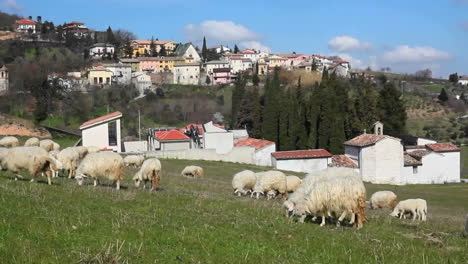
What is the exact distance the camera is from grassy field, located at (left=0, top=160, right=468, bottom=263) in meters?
7.99

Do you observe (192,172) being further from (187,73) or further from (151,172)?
(187,73)

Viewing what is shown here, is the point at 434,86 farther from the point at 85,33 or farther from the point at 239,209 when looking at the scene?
the point at 239,209

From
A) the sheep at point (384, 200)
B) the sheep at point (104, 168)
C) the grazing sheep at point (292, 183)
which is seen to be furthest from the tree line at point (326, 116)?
the sheep at point (104, 168)

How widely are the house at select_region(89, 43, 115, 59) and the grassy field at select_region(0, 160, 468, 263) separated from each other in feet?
511

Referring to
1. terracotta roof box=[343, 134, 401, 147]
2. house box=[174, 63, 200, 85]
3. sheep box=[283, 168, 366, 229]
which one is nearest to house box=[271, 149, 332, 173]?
terracotta roof box=[343, 134, 401, 147]

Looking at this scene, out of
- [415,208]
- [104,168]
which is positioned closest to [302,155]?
[415,208]

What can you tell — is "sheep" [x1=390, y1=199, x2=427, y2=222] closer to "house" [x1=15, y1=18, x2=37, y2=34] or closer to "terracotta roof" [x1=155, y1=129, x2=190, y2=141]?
"terracotta roof" [x1=155, y1=129, x2=190, y2=141]

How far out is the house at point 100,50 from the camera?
165 meters

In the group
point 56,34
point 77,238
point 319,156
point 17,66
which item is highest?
point 56,34

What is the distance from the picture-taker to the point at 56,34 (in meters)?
165

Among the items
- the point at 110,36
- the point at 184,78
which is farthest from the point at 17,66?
the point at 110,36

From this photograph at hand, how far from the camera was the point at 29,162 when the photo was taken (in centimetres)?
1823

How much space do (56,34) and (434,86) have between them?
117 m

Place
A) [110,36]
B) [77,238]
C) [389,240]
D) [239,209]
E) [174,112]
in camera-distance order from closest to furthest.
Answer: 1. [77,238]
2. [389,240]
3. [239,209]
4. [174,112]
5. [110,36]
